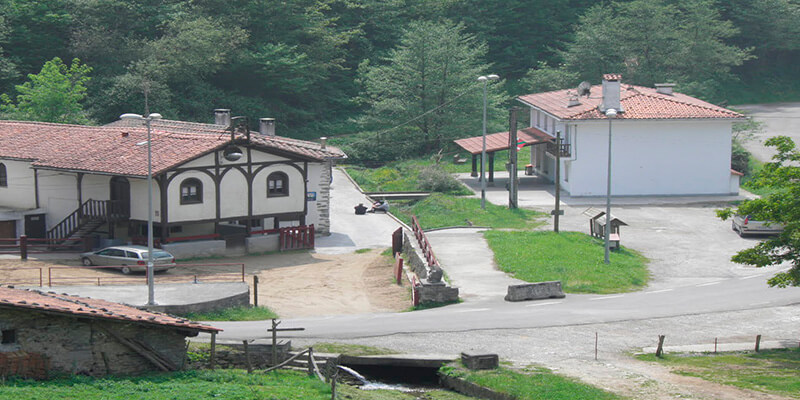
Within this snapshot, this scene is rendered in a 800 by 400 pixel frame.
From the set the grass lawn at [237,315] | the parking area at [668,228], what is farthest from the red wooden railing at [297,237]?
the grass lawn at [237,315]

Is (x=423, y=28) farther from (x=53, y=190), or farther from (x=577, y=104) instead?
(x=53, y=190)

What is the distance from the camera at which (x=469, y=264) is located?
41500 millimetres

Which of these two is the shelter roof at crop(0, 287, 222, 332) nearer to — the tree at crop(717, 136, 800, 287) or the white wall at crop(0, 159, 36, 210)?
the tree at crop(717, 136, 800, 287)

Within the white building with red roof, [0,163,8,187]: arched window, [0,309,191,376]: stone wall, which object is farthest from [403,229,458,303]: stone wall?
[0,163,8,187]: arched window

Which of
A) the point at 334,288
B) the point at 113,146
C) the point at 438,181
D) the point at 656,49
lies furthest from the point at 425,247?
the point at 656,49

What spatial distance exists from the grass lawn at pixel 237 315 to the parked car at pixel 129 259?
24.1 feet

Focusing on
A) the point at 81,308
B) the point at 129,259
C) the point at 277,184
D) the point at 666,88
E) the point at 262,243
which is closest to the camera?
the point at 81,308

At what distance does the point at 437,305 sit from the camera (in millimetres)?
35844

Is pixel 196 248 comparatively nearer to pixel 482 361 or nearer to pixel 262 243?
pixel 262 243

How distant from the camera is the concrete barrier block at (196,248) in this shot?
4416 cm

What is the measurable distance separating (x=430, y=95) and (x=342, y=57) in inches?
759

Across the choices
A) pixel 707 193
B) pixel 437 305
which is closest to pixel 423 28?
pixel 707 193

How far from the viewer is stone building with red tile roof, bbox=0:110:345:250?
1750 inches

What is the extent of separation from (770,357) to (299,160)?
81.5ft
